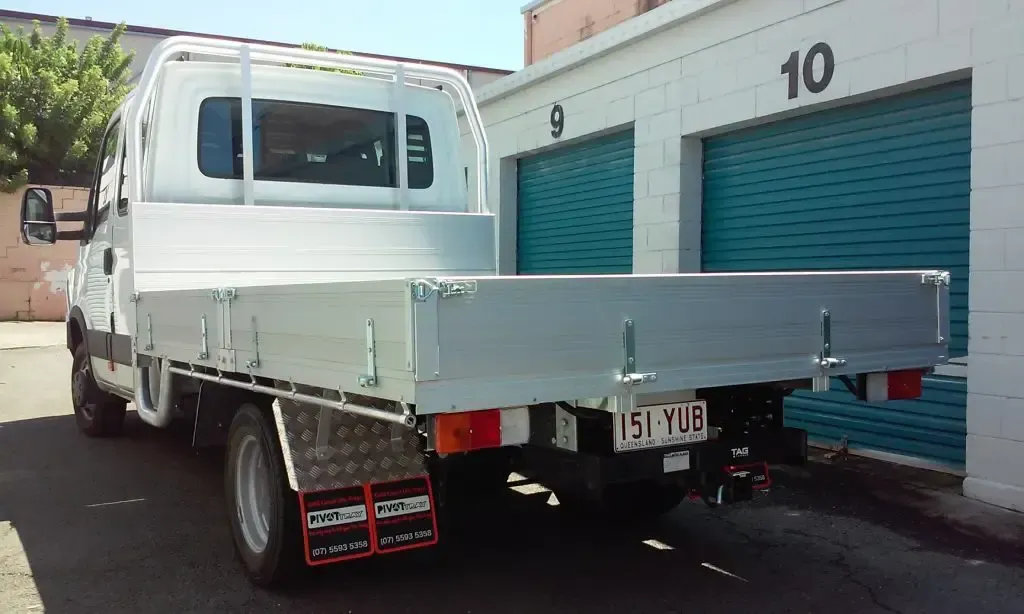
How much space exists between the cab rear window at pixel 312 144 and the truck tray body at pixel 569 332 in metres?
1.94

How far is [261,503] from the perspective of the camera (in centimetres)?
416

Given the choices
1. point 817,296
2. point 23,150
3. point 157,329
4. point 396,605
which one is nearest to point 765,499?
point 817,296

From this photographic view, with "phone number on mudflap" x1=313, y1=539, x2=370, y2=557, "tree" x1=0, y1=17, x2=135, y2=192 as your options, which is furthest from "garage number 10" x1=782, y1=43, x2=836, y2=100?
"tree" x1=0, y1=17, x2=135, y2=192

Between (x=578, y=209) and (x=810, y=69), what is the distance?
3.62 metres

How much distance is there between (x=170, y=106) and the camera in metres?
5.61

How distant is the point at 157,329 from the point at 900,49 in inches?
209

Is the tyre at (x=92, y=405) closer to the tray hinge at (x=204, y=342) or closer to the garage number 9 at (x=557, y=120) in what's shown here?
the tray hinge at (x=204, y=342)

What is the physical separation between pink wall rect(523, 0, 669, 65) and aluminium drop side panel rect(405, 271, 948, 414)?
11037 millimetres

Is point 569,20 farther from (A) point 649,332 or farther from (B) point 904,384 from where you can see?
(A) point 649,332

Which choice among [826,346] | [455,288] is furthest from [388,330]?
[826,346]

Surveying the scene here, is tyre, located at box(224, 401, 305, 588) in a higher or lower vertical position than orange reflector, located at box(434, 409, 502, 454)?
lower

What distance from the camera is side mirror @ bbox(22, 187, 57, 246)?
22.0ft

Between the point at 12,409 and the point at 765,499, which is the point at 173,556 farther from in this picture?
the point at 12,409

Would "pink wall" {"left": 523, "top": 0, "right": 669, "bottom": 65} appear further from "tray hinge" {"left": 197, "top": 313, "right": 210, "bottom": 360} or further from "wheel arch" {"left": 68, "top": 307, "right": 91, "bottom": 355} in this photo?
"tray hinge" {"left": 197, "top": 313, "right": 210, "bottom": 360}
